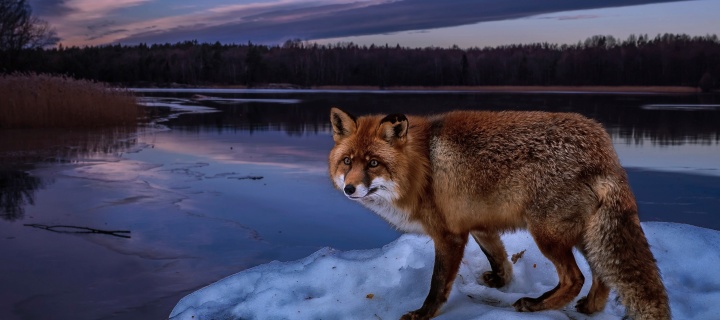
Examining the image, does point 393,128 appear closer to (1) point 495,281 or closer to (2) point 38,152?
(1) point 495,281

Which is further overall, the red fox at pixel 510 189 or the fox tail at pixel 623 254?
the red fox at pixel 510 189

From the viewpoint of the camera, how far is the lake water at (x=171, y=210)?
625cm

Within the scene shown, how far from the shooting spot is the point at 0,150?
1619 cm

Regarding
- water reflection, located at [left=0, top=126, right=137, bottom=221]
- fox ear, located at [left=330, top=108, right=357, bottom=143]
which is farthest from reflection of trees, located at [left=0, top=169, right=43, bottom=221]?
fox ear, located at [left=330, top=108, right=357, bottom=143]

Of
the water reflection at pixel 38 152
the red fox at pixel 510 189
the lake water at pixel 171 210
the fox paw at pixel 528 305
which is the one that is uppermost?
the red fox at pixel 510 189

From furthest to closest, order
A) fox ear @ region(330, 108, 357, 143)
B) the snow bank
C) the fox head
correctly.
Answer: the snow bank
fox ear @ region(330, 108, 357, 143)
the fox head

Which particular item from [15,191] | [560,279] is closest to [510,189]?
[560,279]

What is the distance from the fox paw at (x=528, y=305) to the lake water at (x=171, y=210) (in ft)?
10.2

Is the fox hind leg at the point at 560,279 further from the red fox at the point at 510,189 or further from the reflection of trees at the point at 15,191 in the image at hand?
the reflection of trees at the point at 15,191

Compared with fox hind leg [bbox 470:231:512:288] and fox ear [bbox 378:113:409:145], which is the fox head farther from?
fox hind leg [bbox 470:231:512:288]

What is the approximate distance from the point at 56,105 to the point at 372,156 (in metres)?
20.8

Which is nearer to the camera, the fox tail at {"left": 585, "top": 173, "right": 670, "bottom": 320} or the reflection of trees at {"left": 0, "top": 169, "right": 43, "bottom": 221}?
the fox tail at {"left": 585, "top": 173, "right": 670, "bottom": 320}

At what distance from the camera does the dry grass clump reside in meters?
21.4

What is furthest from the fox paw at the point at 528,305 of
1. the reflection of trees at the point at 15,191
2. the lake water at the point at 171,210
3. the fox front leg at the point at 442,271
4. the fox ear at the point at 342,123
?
the reflection of trees at the point at 15,191
